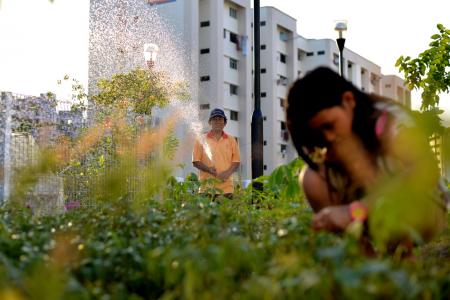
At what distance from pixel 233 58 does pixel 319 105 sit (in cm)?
5374

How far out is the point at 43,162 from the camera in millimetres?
2459

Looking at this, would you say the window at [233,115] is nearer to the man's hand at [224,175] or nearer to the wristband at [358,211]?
the man's hand at [224,175]

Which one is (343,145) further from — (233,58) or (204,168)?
(233,58)

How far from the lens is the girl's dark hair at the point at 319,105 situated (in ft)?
8.94

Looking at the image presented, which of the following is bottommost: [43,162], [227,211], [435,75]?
[227,211]

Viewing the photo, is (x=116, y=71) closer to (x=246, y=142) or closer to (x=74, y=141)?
(x=246, y=142)

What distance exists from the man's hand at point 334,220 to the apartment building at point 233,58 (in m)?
41.9

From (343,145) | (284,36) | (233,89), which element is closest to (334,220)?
(343,145)

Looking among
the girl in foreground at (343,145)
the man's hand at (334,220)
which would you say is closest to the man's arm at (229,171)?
the girl in foreground at (343,145)

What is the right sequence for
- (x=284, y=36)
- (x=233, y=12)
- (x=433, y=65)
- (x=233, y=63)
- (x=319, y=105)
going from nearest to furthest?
(x=319, y=105), (x=433, y=65), (x=233, y=63), (x=233, y=12), (x=284, y=36)

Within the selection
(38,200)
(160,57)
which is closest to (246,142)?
(160,57)

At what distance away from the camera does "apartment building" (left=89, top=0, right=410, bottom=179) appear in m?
51.7

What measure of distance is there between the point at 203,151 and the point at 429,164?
24.9 feet

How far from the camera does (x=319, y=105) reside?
2719mm
